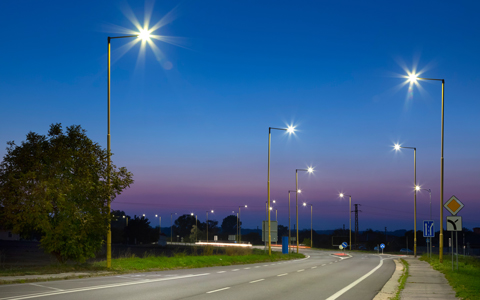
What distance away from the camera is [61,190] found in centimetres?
2073

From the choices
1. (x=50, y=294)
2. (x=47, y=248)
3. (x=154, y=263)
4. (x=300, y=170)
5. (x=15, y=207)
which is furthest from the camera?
(x=300, y=170)

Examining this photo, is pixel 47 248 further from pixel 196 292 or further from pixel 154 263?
pixel 196 292

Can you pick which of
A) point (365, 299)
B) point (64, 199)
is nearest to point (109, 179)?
point (64, 199)

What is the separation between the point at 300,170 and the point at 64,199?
130 feet

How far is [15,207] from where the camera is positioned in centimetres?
1997

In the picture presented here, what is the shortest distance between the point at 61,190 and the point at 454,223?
710 inches

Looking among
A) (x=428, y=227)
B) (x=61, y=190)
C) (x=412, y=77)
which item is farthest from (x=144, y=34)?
(x=428, y=227)

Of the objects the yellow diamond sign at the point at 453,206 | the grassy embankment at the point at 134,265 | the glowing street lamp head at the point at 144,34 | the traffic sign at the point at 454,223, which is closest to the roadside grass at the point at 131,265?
the grassy embankment at the point at 134,265

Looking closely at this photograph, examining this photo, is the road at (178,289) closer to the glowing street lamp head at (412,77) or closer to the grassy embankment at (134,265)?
the grassy embankment at (134,265)

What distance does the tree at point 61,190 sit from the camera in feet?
67.0

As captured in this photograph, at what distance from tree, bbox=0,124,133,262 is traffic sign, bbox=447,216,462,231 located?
15.3m

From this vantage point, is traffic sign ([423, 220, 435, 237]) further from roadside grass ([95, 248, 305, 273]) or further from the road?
the road

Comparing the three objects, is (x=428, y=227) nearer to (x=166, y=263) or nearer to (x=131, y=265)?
(x=166, y=263)

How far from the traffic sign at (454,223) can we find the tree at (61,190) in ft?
50.1
